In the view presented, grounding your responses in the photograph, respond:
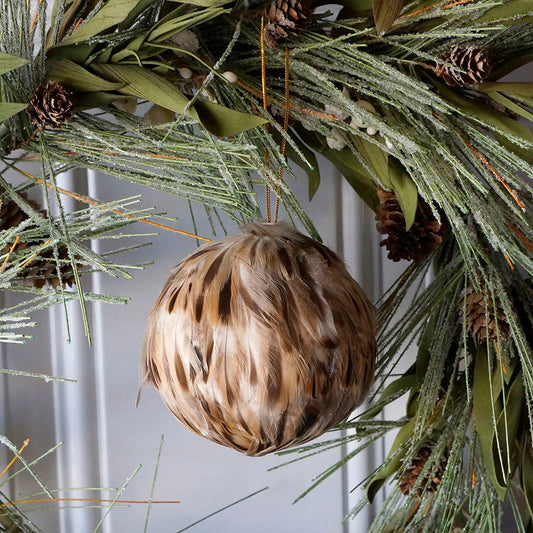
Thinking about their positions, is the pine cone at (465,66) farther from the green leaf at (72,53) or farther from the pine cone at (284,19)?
the green leaf at (72,53)

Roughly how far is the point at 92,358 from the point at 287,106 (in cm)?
34

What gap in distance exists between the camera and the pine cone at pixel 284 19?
45 centimetres

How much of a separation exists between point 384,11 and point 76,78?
21 cm

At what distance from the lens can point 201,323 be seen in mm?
388

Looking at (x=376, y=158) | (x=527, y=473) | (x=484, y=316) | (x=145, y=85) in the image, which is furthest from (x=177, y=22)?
(x=527, y=473)

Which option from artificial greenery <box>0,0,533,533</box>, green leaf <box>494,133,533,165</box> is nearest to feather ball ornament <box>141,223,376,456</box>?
artificial greenery <box>0,0,533,533</box>

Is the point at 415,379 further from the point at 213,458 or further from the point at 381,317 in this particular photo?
the point at 213,458

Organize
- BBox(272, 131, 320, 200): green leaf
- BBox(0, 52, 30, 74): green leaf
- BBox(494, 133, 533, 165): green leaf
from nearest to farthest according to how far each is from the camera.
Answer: BBox(0, 52, 30, 74): green leaf
BBox(494, 133, 533, 165): green leaf
BBox(272, 131, 320, 200): green leaf

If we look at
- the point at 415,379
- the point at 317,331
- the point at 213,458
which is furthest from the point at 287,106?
the point at 213,458

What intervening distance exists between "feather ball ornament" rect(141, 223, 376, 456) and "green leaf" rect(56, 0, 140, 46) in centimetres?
16

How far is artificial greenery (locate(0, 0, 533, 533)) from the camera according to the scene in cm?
44

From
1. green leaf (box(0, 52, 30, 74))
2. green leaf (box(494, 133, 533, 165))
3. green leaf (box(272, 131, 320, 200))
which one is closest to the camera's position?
green leaf (box(0, 52, 30, 74))

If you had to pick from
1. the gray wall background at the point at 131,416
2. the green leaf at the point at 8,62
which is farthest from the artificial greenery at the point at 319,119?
the gray wall background at the point at 131,416

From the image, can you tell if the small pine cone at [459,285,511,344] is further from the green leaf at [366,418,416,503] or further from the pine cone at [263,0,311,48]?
the pine cone at [263,0,311,48]
